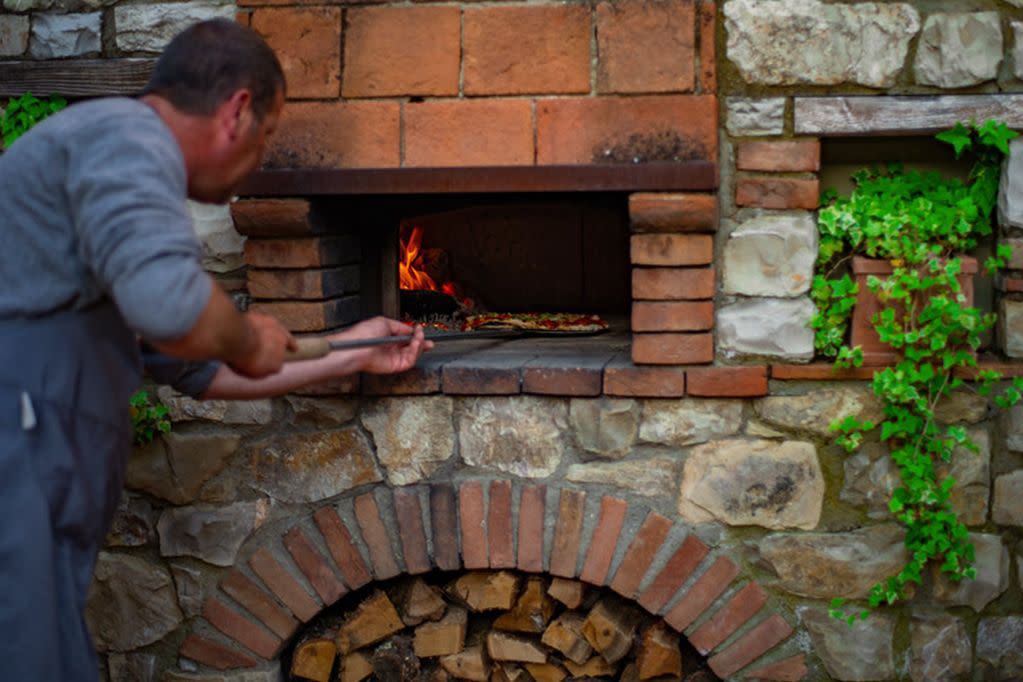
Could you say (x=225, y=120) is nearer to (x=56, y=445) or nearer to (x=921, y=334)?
(x=56, y=445)

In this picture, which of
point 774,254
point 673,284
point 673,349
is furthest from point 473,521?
point 774,254

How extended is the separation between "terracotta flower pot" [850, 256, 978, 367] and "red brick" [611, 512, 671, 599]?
63cm

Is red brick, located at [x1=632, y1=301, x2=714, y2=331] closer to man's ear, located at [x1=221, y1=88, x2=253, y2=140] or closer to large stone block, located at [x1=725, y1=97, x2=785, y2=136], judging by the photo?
large stone block, located at [x1=725, y1=97, x2=785, y2=136]

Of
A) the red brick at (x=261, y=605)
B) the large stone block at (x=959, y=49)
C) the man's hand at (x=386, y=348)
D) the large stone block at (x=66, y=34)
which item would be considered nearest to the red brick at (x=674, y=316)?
the man's hand at (x=386, y=348)

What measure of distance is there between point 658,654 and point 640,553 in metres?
0.28

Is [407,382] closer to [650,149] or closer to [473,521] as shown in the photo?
[473,521]

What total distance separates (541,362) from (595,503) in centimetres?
37

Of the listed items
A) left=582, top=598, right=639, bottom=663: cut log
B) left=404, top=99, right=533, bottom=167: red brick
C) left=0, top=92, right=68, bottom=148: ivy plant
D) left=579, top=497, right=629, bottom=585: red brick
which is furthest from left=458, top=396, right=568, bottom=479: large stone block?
left=0, top=92, right=68, bottom=148: ivy plant

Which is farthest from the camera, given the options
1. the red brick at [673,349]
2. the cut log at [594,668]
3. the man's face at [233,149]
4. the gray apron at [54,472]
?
the cut log at [594,668]

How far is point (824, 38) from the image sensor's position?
9.34ft

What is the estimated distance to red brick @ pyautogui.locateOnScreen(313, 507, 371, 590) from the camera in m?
3.11

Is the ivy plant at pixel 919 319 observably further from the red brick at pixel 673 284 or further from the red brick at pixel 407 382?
the red brick at pixel 407 382

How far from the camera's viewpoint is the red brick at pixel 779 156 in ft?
9.43

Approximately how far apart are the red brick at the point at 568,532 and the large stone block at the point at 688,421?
24 centimetres
